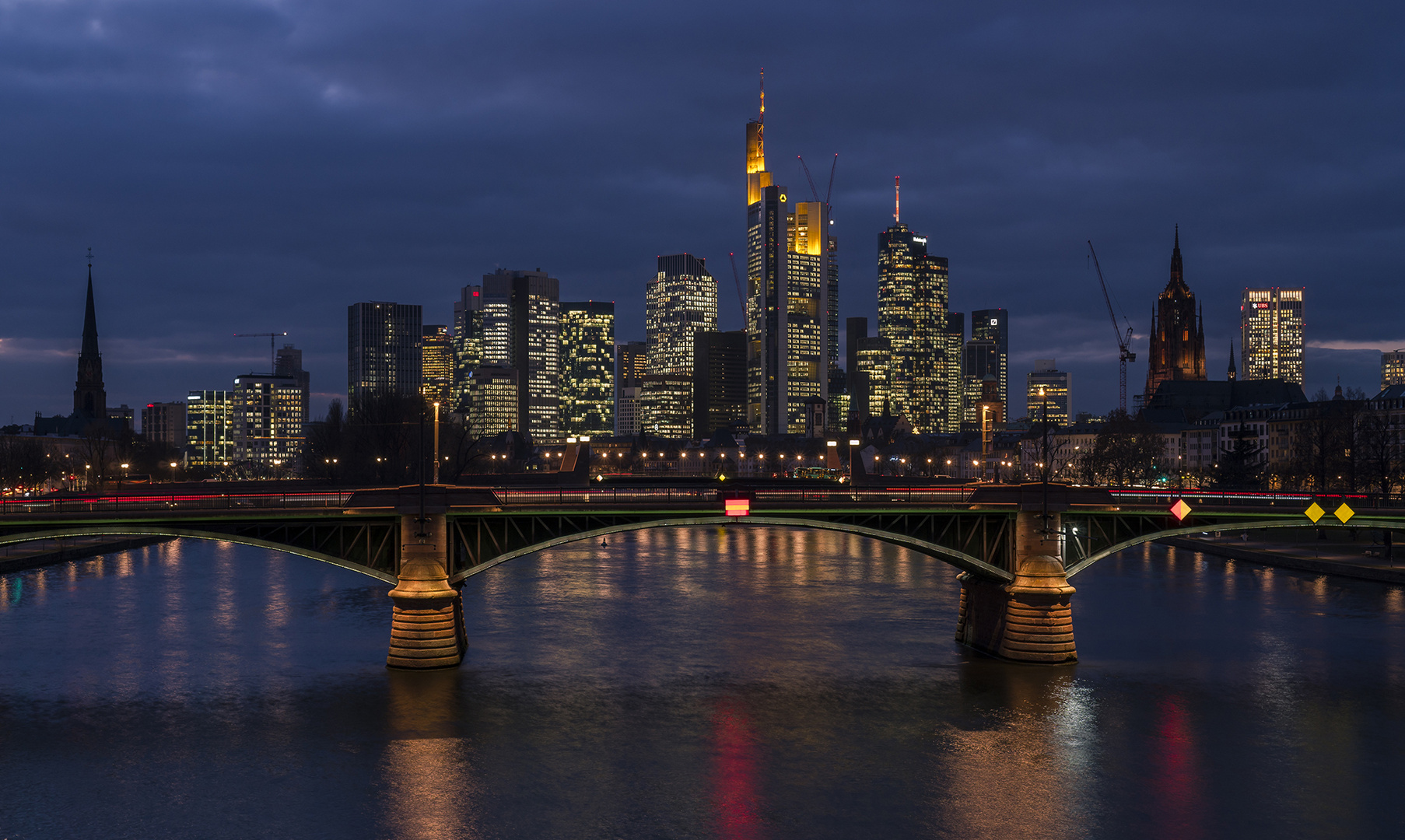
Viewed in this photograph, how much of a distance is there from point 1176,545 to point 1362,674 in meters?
79.1

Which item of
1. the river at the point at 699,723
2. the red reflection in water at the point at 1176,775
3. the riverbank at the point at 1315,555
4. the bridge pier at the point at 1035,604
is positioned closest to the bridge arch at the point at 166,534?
the river at the point at 699,723

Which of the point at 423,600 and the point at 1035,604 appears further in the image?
the point at 1035,604

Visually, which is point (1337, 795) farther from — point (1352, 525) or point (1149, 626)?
point (1149, 626)

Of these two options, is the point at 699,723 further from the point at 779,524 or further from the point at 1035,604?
the point at 1035,604

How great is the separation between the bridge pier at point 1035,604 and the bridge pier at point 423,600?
96.3ft

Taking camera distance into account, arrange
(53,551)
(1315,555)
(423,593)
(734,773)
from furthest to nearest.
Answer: (53,551)
(1315,555)
(423,593)
(734,773)

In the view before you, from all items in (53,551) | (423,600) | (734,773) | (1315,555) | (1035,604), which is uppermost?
(423,600)

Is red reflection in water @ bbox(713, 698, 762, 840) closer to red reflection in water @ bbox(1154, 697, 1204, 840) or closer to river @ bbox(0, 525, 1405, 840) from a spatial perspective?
river @ bbox(0, 525, 1405, 840)

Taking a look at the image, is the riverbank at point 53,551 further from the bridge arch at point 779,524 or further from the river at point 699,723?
the bridge arch at point 779,524

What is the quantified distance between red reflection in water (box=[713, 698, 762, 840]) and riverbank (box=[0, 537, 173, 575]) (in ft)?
230

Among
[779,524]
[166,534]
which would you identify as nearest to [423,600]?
[166,534]

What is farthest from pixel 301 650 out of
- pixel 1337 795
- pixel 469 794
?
pixel 1337 795

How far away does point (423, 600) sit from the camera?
191 ft

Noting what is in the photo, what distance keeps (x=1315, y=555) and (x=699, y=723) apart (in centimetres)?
8247
